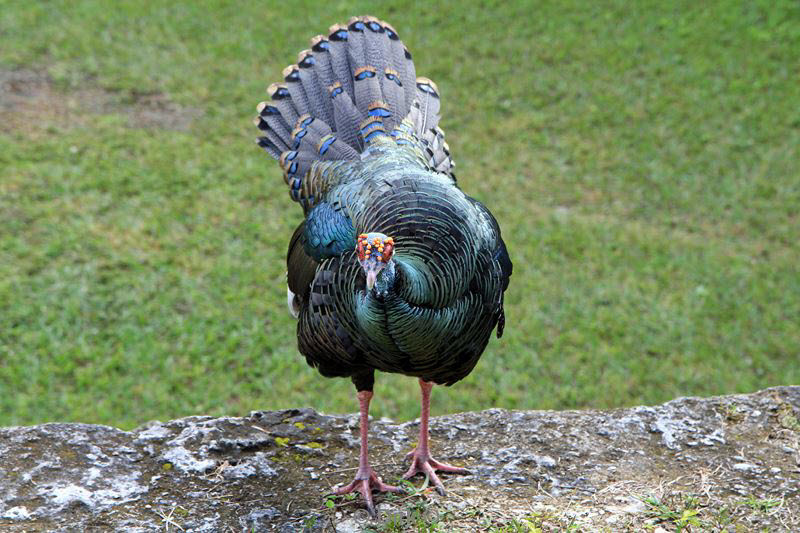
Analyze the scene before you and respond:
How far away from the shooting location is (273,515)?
369cm

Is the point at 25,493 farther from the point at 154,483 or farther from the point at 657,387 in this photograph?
the point at 657,387

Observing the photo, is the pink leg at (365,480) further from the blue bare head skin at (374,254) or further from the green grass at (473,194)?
the green grass at (473,194)

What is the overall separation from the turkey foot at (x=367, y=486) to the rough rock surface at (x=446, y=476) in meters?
0.05

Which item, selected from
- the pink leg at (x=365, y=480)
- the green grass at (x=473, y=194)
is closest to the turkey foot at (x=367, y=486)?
the pink leg at (x=365, y=480)

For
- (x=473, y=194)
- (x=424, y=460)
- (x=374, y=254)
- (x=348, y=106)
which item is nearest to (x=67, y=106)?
(x=473, y=194)

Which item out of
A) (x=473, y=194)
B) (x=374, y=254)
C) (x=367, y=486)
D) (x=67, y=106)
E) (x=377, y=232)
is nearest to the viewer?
(x=374, y=254)

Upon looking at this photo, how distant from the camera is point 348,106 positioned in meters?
4.42

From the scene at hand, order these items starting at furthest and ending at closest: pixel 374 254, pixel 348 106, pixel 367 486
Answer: pixel 348 106, pixel 367 486, pixel 374 254

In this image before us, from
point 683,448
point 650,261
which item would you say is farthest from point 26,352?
point 650,261

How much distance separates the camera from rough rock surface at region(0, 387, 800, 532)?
3.65 meters

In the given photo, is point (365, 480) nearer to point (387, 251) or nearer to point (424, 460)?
point (424, 460)

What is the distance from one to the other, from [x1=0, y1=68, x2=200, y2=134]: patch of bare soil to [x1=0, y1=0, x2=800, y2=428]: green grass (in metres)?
0.05

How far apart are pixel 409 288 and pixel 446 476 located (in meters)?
1.33

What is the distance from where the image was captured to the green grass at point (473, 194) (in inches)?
246
